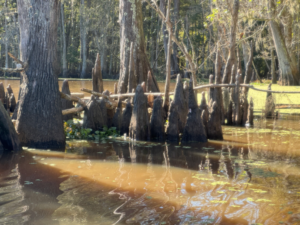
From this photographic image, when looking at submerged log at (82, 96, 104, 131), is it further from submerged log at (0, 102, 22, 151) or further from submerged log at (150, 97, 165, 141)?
submerged log at (0, 102, 22, 151)

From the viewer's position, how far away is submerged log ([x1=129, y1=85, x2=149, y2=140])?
797 centimetres

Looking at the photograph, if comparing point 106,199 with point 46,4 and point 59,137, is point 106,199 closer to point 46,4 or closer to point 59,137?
point 59,137

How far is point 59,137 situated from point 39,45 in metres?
1.83

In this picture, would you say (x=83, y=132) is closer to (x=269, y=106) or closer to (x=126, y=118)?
(x=126, y=118)

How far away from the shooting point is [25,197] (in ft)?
14.0

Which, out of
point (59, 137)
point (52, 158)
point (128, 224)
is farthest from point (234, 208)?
point (59, 137)

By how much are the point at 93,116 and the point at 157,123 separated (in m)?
1.52

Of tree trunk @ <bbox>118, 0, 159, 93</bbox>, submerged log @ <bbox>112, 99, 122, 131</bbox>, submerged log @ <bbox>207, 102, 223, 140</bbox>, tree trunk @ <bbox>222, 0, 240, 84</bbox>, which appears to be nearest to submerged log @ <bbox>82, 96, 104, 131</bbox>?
submerged log @ <bbox>112, 99, 122, 131</bbox>

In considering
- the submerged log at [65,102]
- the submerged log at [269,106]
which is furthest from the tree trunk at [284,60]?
the submerged log at [65,102]

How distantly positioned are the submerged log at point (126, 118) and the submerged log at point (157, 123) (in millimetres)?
621

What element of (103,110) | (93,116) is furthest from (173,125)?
(93,116)

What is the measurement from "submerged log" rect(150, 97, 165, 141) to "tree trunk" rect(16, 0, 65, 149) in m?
2.08

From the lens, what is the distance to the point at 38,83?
7.05 metres

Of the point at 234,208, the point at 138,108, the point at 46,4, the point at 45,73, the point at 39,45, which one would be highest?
the point at 46,4
